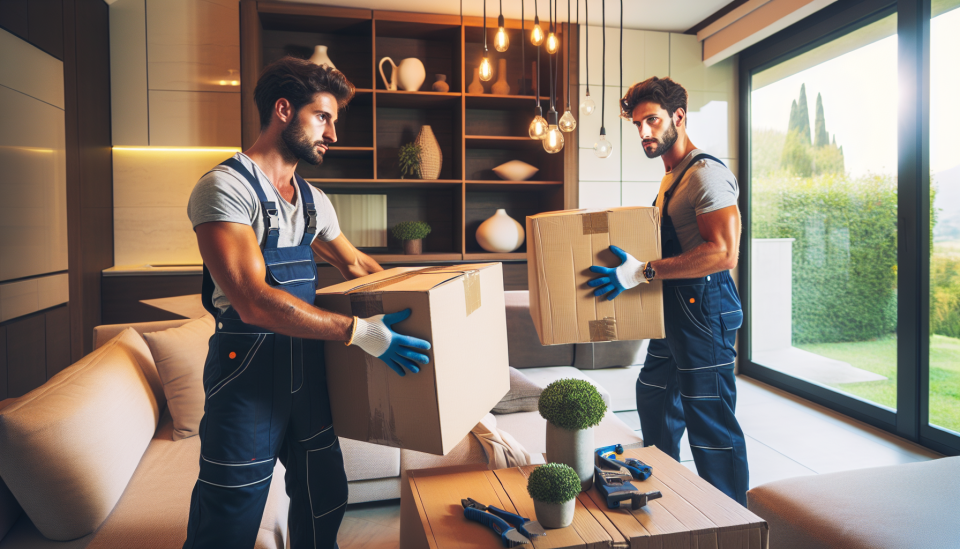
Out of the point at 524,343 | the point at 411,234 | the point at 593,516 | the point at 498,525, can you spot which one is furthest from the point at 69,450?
the point at 411,234

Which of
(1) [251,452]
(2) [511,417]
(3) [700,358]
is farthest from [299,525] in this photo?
(3) [700,358]

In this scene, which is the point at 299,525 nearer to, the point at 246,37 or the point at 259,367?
the point at 259,367

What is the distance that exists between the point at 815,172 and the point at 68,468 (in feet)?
12.9

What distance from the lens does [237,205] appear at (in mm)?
1203

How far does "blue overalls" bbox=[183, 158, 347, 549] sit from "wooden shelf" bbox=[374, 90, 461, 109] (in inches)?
96.6

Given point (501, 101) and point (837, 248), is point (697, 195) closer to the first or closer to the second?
point (837, 248)

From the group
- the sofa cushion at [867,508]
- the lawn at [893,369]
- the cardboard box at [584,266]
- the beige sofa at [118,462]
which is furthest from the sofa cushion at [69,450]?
the lawn at [893,369]

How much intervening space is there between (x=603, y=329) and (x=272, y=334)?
974 mm

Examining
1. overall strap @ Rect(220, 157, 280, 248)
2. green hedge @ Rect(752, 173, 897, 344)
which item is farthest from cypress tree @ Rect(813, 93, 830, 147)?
overall strap @ Rect(220, 157, 280, 248)

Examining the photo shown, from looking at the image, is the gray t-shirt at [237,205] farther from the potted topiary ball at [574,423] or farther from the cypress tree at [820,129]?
the cypress tree at [820,129]

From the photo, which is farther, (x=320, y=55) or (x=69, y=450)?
(x=320, y=55)

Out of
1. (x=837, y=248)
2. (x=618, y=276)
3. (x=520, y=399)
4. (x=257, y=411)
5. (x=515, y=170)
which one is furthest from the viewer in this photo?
(x=515, y=170)

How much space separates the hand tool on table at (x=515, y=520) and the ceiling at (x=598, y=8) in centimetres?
317

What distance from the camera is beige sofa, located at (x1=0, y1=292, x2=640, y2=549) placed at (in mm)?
1234
